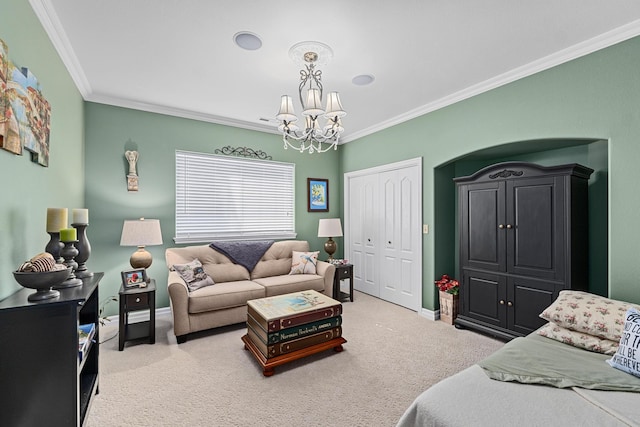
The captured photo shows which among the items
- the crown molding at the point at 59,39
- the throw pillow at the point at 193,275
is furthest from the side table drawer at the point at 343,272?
the crown molding at the point at 59,39

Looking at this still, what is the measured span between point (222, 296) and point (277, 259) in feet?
3.95

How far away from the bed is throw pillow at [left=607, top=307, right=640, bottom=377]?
0.08 ft

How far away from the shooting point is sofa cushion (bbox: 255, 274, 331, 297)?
3.57 meters

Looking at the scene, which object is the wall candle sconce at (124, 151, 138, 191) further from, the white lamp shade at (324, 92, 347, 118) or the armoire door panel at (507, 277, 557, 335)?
the armoire door panel at (507, 277, 557, 335)

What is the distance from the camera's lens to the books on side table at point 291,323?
246 cm

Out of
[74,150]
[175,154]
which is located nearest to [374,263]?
[175,154]

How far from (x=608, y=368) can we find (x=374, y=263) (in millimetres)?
3186

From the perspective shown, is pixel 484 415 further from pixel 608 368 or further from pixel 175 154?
pixel 175 154

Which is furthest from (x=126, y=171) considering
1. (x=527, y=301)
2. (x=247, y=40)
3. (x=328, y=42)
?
(x=527, y=301)

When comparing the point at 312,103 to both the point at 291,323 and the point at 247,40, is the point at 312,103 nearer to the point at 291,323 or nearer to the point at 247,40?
the point at 247,40

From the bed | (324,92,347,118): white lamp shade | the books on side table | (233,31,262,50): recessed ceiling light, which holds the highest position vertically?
(233,31,262,50): recessed ceiling light

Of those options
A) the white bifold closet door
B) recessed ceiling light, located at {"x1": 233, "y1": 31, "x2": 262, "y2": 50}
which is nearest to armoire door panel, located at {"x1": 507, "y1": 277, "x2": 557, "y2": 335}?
the white bifold closet door

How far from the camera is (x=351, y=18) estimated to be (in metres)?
2.06

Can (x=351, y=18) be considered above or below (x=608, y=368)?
above
